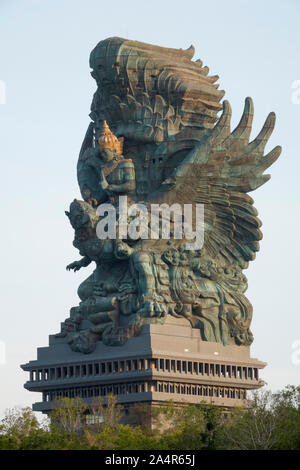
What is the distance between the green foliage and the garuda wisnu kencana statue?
6873mm

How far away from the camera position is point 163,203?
508 ft

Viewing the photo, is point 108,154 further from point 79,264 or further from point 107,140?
point 79,264

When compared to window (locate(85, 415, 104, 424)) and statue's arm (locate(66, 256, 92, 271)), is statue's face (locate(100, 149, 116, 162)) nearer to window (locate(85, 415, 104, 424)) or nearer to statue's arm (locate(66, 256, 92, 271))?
statue's arm (locate(66, 256, 92, 271))

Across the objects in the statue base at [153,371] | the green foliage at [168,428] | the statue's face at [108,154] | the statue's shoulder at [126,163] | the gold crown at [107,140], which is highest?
the gold crown at [107,140]

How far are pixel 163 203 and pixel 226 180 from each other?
16.2ft

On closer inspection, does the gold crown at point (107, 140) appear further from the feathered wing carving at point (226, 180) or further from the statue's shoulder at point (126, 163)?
the feathered wing carving at point (226, 180)

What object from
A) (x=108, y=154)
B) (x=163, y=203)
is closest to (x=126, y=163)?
(x=108, y=154)

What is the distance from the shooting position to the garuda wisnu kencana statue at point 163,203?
504ft

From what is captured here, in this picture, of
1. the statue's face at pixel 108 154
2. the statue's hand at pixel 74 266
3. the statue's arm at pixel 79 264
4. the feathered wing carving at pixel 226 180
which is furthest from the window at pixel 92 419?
the statue's face at pixel 108 154

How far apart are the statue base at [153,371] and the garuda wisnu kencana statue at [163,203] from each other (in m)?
0.99

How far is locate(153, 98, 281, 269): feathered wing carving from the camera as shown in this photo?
503ft
